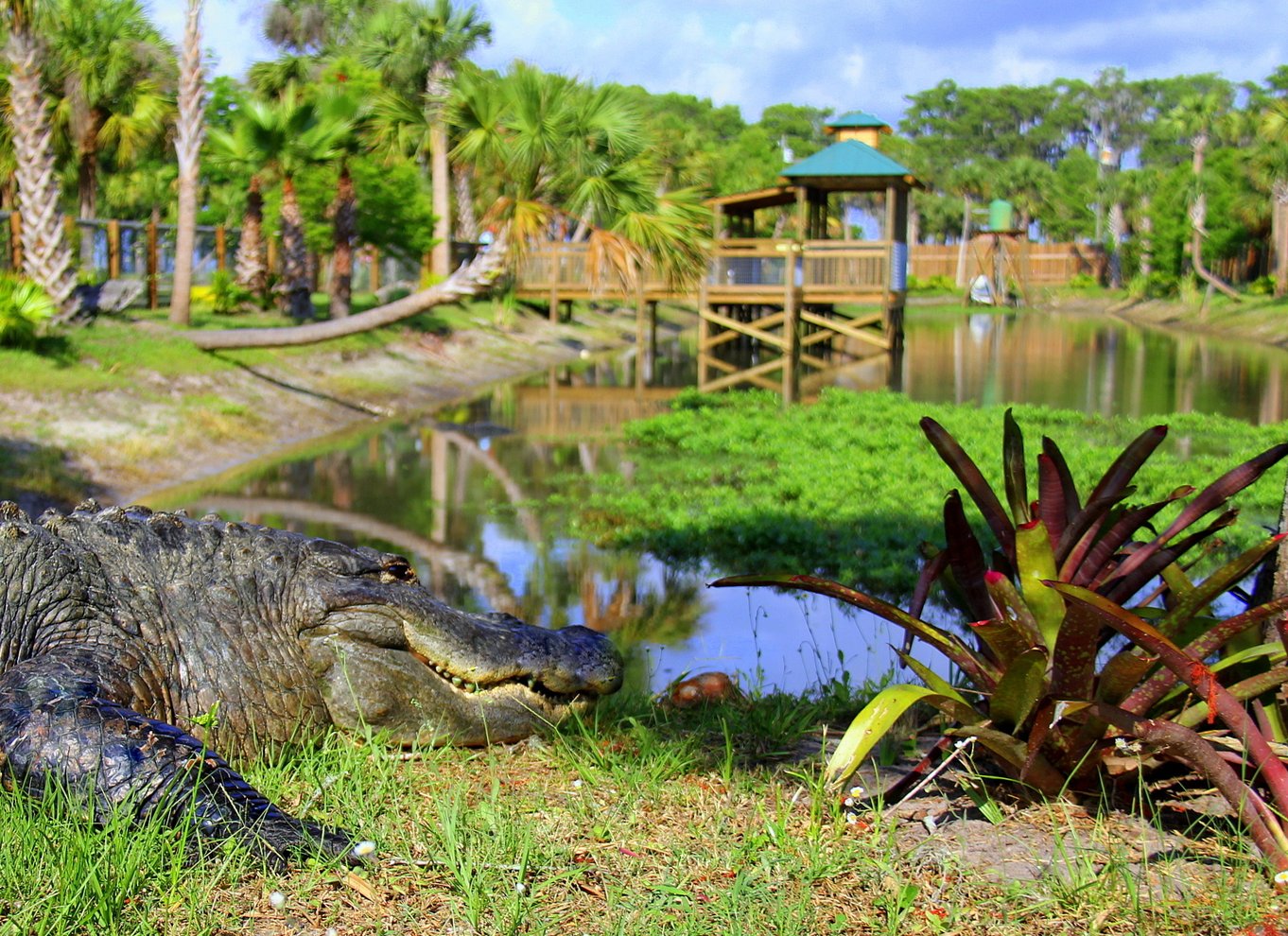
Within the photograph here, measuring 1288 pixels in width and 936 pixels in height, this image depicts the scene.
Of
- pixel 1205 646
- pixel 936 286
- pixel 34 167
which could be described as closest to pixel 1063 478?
pixel 1205 646

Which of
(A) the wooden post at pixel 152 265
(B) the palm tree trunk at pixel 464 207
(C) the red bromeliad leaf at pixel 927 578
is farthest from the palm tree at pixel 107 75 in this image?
(C) the red bromeliad leaf at pixel 927 578

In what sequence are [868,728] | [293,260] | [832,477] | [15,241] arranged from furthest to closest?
[293,260]
[15,241]
[832,477]
[868,728]

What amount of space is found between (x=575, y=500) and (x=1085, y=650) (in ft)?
24.2

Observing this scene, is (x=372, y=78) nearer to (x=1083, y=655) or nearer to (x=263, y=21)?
(x=263, y=21)

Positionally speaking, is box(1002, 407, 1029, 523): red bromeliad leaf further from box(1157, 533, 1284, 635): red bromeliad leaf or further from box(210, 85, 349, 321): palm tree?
box(210, 85, 349, 321): palm tree

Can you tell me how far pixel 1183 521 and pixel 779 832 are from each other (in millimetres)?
1416

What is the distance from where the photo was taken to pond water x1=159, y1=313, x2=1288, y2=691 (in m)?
6.63

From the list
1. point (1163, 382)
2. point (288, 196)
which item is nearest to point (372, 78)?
point (288, 196)

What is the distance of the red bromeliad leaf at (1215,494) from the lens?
133 inches

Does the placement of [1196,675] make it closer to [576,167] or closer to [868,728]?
[868,728]

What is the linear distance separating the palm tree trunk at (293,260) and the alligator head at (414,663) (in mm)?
18507

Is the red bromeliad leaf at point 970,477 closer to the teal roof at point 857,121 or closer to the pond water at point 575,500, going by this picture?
the pond water at point 575,500

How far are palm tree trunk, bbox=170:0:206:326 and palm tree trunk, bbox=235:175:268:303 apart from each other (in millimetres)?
3683

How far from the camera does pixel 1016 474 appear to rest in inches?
145
